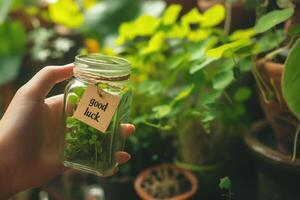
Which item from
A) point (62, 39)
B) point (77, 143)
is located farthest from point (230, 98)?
point (62, 39)

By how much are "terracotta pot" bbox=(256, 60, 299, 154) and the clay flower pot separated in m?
0.25

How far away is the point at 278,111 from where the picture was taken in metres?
0.90

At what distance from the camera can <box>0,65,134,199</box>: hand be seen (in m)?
0.73

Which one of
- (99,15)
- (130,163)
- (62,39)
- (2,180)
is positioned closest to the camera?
(2,180)

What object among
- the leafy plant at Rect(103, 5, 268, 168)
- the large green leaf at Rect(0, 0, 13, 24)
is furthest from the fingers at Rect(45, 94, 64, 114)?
the large green leaf at Rect(0, 0, 13, 24)

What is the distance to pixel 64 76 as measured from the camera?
2.50 ft

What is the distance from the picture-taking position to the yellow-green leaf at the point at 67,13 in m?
1.35

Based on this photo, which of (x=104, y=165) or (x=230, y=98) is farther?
(x=230, y=98)

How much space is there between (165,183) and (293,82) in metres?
0.50

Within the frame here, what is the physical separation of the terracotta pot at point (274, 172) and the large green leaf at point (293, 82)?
211 millimetres

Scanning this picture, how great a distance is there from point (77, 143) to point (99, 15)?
24.7 inches

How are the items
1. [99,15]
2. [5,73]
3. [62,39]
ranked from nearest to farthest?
[99,15]
[5,73]
[62,39]

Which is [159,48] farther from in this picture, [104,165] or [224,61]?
[104,165]

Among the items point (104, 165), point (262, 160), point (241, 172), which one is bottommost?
point (241, 172)
